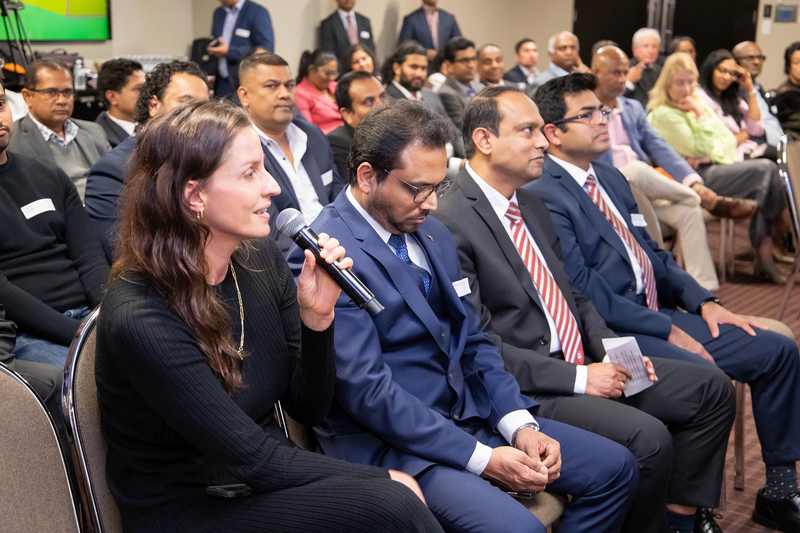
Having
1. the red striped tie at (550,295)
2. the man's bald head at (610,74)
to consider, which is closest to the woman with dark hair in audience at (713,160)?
the man's bald head at (610,74)

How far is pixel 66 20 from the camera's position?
7.60 metres

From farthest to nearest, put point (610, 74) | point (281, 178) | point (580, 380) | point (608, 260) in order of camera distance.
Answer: point (610, 74) → point (281, 178) → point (608, 260) → point (580, 380)

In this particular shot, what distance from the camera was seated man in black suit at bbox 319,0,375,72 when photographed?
9234 mm

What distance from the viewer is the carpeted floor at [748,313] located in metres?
2.98

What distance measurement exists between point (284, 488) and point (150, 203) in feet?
1.80

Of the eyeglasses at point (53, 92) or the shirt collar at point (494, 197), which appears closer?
the shirt collar at point (494, 197)

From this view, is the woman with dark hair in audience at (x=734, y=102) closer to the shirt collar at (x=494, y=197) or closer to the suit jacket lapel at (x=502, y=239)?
the shirt collar at (x=494, y=197)

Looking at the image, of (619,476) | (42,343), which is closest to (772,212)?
(619,476)

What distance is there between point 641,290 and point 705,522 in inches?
30.9

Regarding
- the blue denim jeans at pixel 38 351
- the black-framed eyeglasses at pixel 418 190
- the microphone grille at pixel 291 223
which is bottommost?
the blue denim jeans at pixel 38 351

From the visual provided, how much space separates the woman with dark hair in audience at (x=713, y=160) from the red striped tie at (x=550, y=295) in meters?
3.74

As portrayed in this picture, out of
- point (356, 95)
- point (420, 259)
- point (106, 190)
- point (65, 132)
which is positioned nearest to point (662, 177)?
point (356, 95)

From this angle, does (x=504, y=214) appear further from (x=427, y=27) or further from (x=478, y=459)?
(x=427, y=27)

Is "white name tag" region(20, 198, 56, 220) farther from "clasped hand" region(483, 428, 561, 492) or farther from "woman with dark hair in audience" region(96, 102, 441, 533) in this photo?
"clasped hand" region(483, 428, 561, 492)
